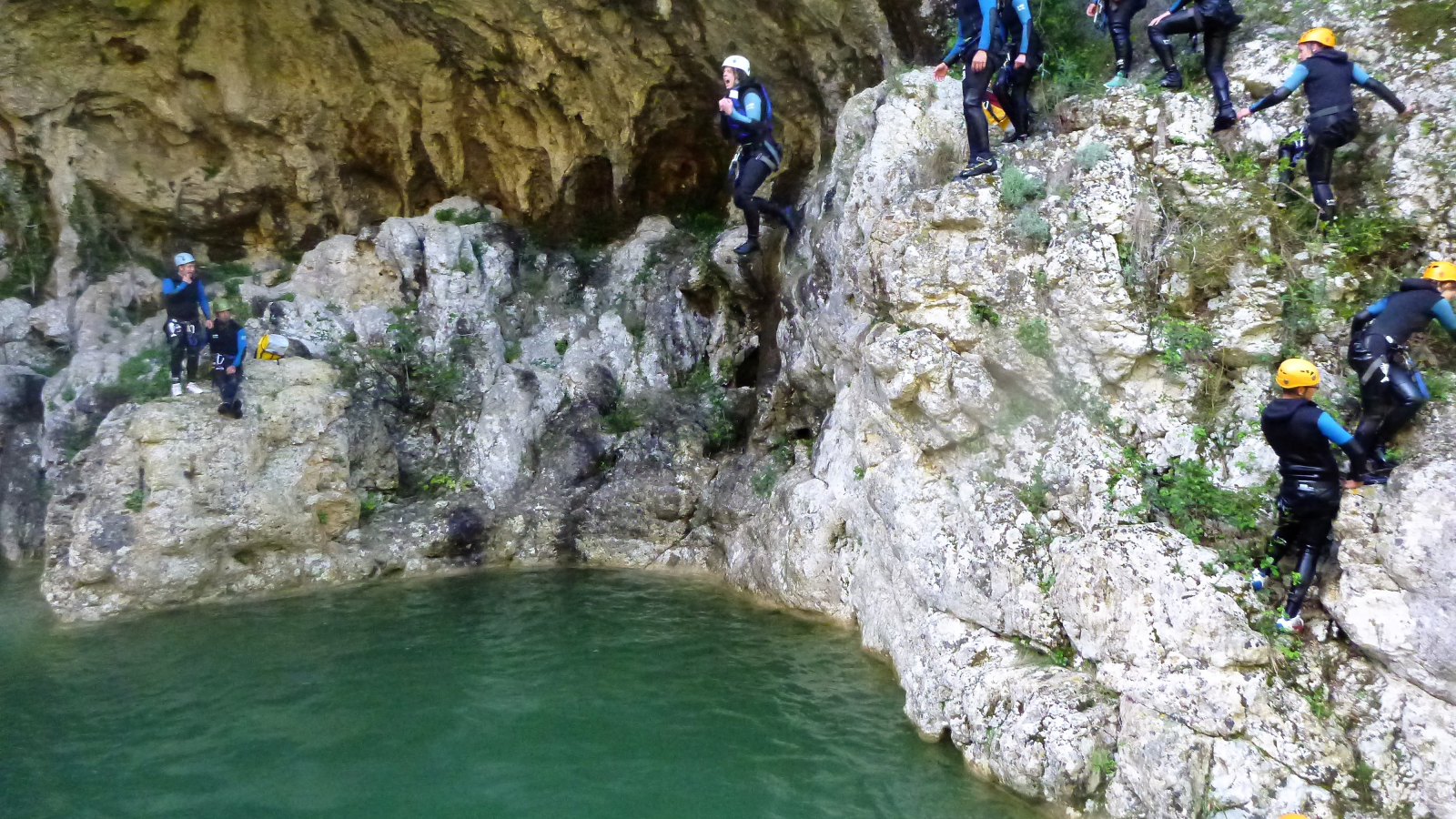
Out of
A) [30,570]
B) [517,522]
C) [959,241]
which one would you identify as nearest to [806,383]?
[959,241]

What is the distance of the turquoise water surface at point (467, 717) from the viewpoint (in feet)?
19.8

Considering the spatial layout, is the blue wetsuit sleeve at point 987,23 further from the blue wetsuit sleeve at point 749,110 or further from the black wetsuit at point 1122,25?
the blue wetsuit sleeve at point 749,110

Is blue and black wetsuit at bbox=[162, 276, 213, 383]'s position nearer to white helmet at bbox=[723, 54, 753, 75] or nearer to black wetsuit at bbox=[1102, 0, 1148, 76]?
white helmet at bbox=[723, 54, 753, 75]

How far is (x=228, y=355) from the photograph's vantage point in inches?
446

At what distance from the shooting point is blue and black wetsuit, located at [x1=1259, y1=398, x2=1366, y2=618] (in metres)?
5.45

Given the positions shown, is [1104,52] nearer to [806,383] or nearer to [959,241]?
[959,241]

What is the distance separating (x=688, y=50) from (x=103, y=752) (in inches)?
436

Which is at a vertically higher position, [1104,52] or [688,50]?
[688,50]

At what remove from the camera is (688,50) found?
511 inches

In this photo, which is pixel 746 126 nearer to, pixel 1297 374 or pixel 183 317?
pixel 1297 374

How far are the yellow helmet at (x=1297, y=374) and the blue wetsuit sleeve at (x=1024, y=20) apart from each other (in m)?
4.25

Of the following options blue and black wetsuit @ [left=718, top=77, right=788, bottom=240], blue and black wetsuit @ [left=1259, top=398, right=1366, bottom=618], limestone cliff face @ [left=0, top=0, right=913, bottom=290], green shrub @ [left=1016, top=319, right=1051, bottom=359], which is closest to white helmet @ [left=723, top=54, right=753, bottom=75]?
blue and black wetsuit @ [left=718, top=77, right=788, bottom=240]

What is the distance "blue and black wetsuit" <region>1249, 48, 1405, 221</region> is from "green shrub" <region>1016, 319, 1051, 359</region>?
86.2 inches

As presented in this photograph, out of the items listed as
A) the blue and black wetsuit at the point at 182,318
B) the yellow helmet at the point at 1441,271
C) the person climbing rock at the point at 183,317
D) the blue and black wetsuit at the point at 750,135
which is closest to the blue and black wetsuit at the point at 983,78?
the blue and black wetsuit at the point at 750,135
